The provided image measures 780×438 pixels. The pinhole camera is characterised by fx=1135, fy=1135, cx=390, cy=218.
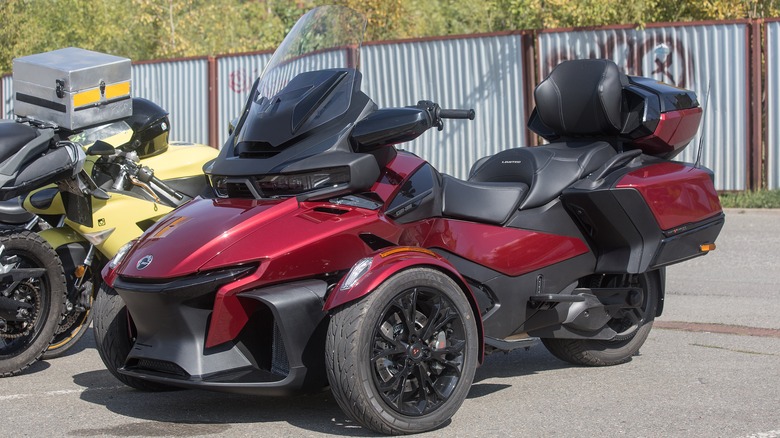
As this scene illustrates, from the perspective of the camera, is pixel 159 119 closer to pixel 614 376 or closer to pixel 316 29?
pixel 316 29

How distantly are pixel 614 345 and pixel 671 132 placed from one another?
1221 millimetres

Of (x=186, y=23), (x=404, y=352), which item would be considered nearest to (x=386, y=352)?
(x=404, y=352)

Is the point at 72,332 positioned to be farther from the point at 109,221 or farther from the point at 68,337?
the point at 109,221

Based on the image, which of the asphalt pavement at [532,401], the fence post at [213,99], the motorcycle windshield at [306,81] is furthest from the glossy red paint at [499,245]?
the fence post at [213,99]

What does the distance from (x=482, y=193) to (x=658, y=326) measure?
2.44 meters

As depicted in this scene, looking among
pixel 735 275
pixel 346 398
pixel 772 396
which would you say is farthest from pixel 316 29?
pixel 735 275

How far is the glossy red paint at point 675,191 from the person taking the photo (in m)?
5.95

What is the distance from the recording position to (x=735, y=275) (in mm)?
9438

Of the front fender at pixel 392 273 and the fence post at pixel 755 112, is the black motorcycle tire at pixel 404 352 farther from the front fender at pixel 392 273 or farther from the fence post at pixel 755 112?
the fence post at pixel 755 112

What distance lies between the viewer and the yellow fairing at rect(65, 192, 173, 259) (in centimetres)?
679

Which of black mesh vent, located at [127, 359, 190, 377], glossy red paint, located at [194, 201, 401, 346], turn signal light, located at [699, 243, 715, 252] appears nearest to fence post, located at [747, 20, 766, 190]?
turn signal light, located at [699, 243, 715, 252]

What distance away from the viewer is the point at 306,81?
5.43 meters

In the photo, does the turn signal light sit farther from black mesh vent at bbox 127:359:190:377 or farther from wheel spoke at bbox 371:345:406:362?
black mesh vent at bbox 127:359:190:377

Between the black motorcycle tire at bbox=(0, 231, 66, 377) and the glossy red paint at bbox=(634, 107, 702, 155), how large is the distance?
11.0 feet
